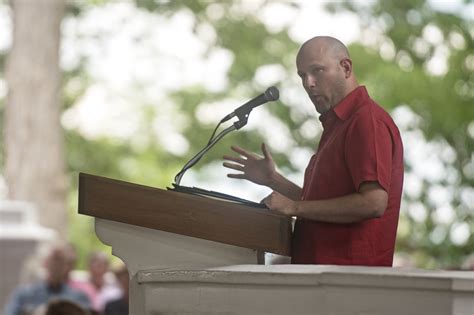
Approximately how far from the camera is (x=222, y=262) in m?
3.76

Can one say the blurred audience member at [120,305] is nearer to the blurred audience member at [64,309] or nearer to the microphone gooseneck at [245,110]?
the blurred audience member at [64,309]

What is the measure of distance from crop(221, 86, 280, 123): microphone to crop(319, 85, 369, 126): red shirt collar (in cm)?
16

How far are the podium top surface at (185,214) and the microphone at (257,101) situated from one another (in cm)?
33

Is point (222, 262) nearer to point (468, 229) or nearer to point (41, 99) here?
point (41, 99)

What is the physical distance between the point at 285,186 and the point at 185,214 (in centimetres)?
59

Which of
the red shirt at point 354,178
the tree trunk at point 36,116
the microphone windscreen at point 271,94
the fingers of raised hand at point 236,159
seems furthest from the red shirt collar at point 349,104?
the tree trunk at point 36,116

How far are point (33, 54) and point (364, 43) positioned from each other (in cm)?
537

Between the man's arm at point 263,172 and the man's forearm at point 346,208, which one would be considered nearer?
the man's forearm at point 346,208

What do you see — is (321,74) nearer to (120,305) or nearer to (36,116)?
(120,305)

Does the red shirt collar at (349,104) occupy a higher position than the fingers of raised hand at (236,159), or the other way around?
the red shirt collar at (349,104)

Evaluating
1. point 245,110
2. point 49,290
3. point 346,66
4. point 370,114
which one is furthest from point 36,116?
point 370,114

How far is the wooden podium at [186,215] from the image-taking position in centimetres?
370

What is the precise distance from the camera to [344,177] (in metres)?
3.79

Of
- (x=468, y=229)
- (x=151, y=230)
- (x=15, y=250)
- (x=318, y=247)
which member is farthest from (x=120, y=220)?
(x=468, y=229)
